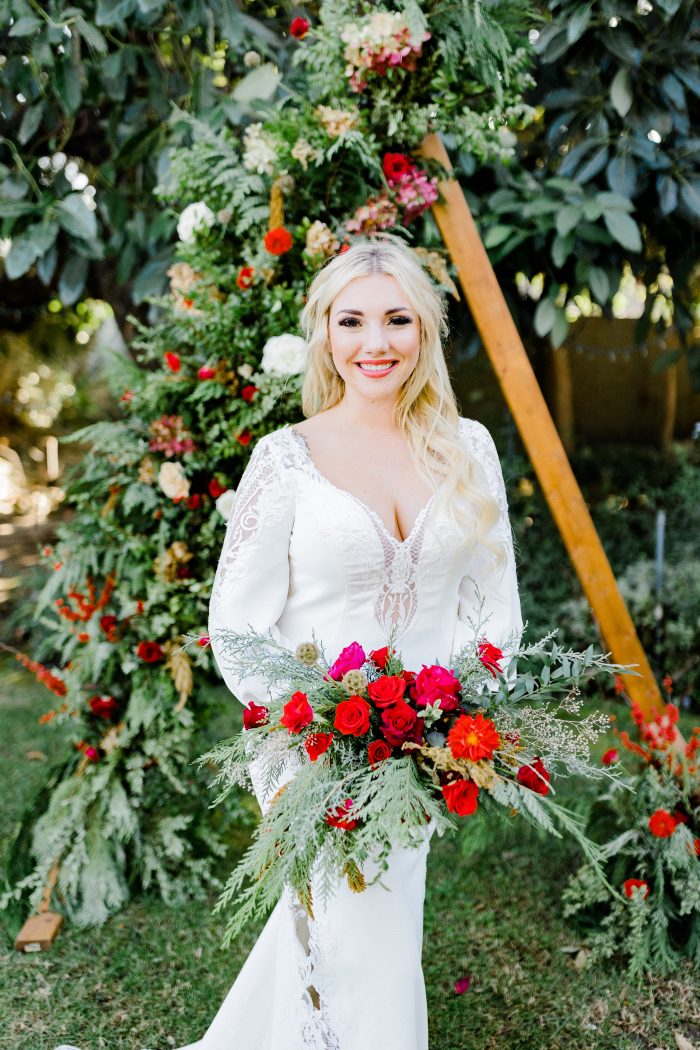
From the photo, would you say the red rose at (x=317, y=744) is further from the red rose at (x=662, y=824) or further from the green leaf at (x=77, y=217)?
the green leaf at (x=77, y=217)

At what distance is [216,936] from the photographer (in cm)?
304

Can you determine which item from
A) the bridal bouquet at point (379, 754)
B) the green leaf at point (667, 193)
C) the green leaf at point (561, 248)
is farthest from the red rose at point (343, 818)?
the green leaf at point (667, 193)

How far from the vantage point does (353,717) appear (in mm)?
1568

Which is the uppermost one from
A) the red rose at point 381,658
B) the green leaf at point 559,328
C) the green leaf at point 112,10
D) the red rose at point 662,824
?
the green leaf at point 112,10

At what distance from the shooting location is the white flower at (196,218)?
2.82 metres

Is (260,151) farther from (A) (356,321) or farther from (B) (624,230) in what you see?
(B) (624,230)

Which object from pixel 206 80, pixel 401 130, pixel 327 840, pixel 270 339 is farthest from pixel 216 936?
pixel 206 80

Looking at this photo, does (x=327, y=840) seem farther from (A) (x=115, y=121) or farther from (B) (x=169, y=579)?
(A) (x=115, y=121)

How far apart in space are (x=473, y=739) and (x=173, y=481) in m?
1.66

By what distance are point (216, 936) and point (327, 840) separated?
173cm

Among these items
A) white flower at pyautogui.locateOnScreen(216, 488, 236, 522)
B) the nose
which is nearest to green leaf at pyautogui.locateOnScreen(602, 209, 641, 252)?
the nose

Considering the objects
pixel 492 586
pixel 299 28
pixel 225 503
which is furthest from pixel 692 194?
pixel 225 503

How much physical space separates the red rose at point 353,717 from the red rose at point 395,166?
5.91ft

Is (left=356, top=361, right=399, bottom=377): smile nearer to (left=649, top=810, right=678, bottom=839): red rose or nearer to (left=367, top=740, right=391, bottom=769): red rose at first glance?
(left=367, top=740, right=391, bottom=769): red rose
